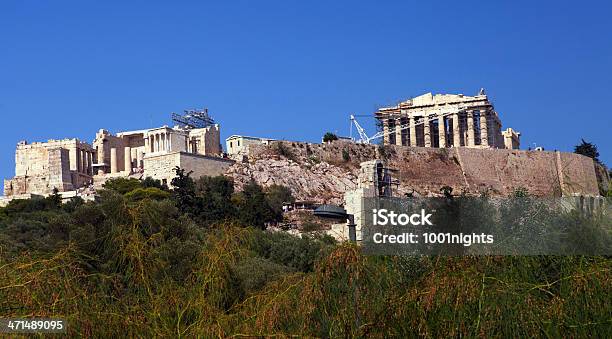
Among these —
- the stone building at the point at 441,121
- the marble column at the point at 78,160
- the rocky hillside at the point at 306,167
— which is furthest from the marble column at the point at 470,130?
the marble column at the point at 78,160

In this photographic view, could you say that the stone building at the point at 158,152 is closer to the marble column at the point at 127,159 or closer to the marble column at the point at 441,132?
the marble column at the point at 127,159

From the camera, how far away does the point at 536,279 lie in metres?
7.36

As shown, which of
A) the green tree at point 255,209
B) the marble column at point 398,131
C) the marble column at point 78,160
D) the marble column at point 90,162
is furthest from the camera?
the marble column at point 398,131

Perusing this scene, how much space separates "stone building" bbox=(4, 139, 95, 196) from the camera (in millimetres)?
53281

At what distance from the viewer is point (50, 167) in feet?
175

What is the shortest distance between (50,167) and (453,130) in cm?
2228

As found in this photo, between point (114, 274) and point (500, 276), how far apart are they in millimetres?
2543

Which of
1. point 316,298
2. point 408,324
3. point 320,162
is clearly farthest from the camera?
point 320,162

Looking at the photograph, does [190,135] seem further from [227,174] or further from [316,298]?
[316,298]

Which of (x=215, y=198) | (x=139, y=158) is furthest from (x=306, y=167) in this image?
(x=215, y=198)

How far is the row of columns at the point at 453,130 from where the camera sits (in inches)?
2408

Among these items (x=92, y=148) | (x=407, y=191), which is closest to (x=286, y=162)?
(x=407, y=191)

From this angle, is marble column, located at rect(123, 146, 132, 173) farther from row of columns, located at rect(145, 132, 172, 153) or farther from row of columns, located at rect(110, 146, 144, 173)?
row of columns, located at rect(145, 132, 172, 153)

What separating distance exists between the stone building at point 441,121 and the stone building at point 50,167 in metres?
16.9
